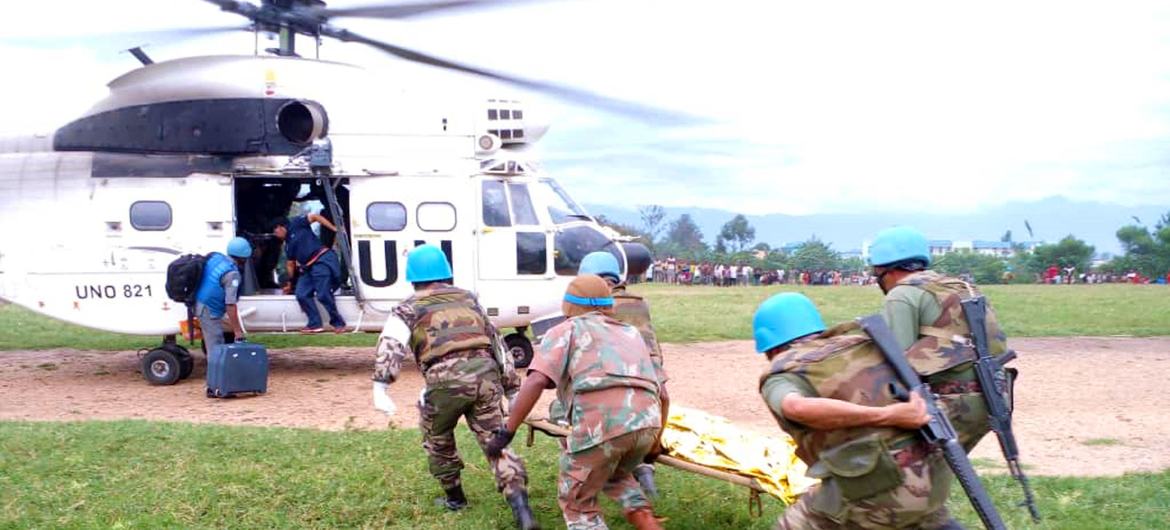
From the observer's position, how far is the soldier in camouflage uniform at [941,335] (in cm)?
408

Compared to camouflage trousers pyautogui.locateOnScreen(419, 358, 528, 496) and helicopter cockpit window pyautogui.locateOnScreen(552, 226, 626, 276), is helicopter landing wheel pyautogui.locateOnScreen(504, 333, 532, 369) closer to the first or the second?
helicopter cockpit window pyautogui.locateOnScreen(552, 226, 626, 276)

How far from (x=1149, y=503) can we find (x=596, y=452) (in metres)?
3.61

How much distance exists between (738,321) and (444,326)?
13558 mm

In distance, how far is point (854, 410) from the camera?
3.04 meters

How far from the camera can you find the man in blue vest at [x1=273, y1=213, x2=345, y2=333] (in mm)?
10711

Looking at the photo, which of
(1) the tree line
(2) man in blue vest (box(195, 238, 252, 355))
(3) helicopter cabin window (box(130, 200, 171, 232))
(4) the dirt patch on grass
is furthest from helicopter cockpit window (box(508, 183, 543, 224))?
(1) the tree line

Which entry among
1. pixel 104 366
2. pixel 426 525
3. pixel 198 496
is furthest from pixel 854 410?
pixel 104 366

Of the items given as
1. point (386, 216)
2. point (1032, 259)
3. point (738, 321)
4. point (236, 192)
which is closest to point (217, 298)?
point (236, 192)

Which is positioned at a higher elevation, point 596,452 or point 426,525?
point 596,452

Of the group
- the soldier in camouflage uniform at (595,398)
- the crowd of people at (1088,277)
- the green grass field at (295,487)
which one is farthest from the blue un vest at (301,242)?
the crowd of people at (1088,277)

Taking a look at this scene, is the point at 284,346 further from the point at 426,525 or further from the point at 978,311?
the point at 978,311

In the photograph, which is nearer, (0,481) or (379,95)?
(0,481)

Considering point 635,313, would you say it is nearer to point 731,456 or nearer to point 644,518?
point 731,456

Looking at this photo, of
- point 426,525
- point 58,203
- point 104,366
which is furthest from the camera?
point 104,366
